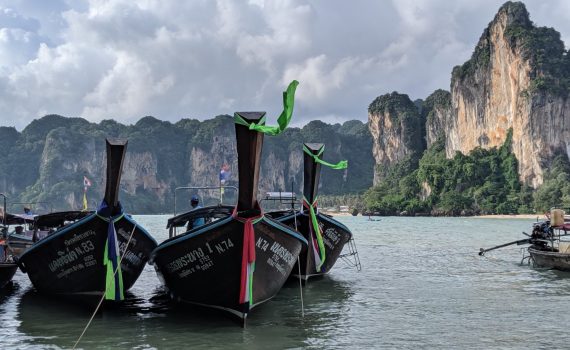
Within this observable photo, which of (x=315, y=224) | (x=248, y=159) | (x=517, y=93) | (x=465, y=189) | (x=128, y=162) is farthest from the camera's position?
(x=128, y=162)

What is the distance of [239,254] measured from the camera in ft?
31.0

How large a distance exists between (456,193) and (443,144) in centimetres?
3498

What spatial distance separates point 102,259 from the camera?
10.6 meters

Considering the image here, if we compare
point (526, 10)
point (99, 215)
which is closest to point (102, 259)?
point (99, 215)

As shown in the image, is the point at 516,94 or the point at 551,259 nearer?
the point at 551,259

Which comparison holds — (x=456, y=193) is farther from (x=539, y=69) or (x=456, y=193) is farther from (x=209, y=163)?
(x=209, y=163)

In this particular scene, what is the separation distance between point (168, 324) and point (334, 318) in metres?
3.12

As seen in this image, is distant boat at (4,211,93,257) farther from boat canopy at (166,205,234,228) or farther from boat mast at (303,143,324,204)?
boat mast at (303,143,324,204)

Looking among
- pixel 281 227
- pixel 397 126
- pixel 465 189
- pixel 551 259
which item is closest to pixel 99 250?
pixel 281 227

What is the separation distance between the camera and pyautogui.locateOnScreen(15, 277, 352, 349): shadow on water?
9266 millimetres

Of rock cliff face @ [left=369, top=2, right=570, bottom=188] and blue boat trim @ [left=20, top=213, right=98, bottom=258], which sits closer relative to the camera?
blue boat trim @ [left=20, top=213, right=98, bottom=258]

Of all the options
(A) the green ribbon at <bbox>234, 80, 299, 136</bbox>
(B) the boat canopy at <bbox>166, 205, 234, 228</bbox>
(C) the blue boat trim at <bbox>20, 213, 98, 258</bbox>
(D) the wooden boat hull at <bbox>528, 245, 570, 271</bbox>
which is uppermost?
(A) the green ribbon at <bbox>234, 80, 299, 136</bbox>

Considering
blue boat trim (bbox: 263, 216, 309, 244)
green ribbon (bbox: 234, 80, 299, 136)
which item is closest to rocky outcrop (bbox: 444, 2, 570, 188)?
blue boat trim (bbox: 263, 216, 309, 244)

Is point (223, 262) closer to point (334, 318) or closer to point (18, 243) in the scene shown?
point (334, 318)
